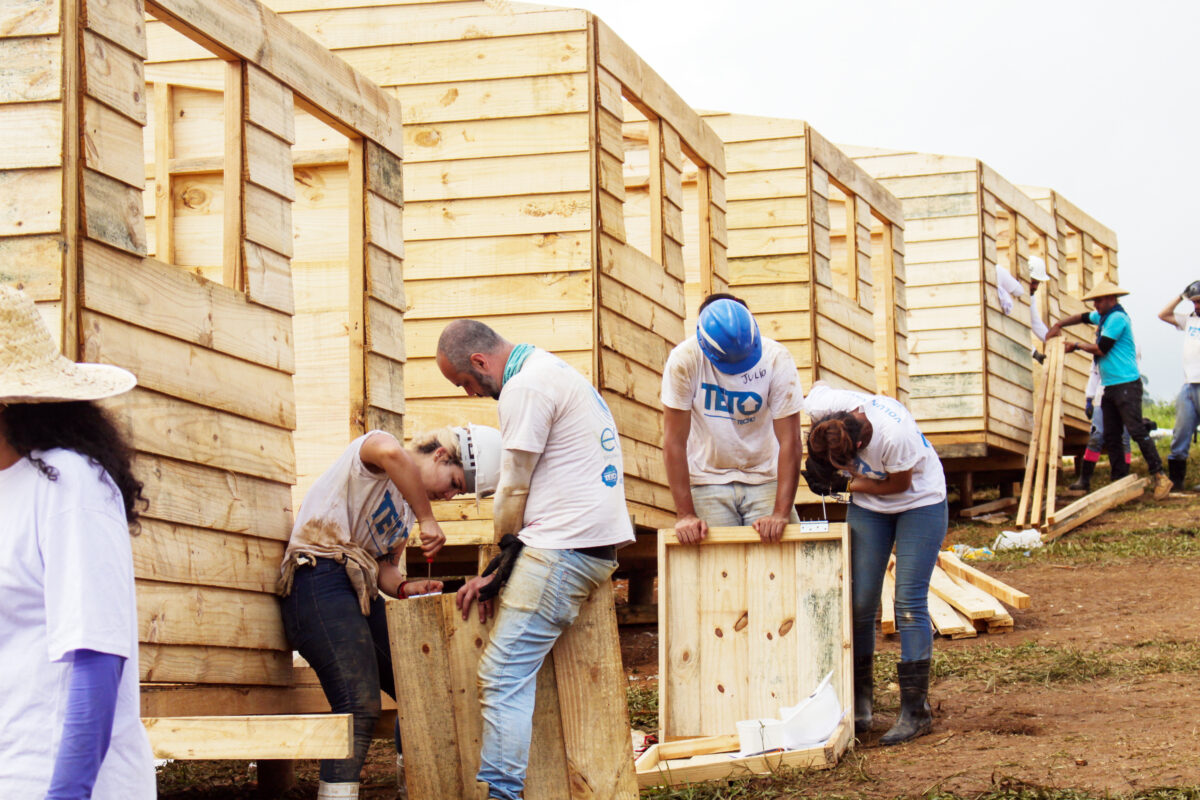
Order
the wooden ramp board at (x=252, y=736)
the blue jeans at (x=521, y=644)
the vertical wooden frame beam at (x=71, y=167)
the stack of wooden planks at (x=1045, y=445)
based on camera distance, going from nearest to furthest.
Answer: the wooden ramp board at (x=252, y=736) < the vertical wooden frame beam at (x=71, y=167) < the blue jeans at (x=521, y=644) < the stack of wooden planks at (x=1045, y=445)

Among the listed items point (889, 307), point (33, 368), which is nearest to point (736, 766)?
point (33, 368)

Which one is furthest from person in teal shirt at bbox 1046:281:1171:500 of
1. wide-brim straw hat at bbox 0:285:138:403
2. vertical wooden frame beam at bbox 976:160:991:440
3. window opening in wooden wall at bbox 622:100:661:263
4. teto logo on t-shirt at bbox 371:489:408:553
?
wide-brim straw hat at bbox 0:285:138:403

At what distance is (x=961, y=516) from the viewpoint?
50.3ft

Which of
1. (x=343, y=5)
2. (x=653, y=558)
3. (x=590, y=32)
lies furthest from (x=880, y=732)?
(x=343, y=5)

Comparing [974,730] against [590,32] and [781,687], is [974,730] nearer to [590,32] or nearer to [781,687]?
[781,687]

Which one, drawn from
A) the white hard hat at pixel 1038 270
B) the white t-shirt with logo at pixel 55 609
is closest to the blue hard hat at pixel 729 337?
the white t-shirt with logo at pixel 55 609

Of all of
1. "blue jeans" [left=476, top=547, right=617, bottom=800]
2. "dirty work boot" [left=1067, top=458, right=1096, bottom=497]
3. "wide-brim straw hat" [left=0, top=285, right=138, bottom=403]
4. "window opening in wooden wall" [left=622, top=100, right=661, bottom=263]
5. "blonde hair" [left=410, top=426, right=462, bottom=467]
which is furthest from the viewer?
"dirty work boot" [left=1067, top=458, right=1096, bottom=497]

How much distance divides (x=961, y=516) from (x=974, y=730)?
31.8ft

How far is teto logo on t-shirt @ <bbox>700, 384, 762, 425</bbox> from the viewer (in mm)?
6105

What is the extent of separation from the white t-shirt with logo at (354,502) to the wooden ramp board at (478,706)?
1.57ft

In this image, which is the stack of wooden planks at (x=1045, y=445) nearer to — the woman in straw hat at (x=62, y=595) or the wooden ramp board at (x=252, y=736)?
the wooden ramp board at (x=252, y=736)

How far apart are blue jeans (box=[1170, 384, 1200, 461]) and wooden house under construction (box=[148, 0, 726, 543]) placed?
8.10 m

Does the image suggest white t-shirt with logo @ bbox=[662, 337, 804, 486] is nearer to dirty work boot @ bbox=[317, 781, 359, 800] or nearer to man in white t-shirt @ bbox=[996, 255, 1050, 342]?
dirty work boot @ bbox=[317, 781, 359, 800]

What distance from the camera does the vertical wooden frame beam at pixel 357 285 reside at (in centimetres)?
650
